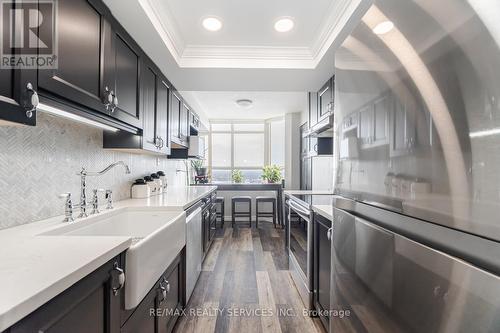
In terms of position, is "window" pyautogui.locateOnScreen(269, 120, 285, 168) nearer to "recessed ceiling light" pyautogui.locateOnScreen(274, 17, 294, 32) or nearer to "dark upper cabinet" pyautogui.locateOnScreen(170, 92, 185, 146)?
"dark upper cabinet" pyautogui.locateOnScreen(170, 92, 185, 146)

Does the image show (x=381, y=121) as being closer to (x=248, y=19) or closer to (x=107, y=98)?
(x=107, y=98)

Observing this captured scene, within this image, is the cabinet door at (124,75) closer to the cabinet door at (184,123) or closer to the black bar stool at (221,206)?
the cabinet door at (184,123)

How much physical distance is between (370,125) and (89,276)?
98cm

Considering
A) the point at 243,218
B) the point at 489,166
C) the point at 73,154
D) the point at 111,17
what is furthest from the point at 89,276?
the point at 243,218

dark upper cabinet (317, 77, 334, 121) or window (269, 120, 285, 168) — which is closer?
dark upper cabinet (317, 77, 334, 121)

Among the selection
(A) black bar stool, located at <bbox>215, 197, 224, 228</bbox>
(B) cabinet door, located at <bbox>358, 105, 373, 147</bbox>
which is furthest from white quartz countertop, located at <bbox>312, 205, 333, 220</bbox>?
(A) black bar stool, located at <bbox>215, 197, 224, 228</bbox>

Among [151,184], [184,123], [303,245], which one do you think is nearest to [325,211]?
[303,245]

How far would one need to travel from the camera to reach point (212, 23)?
72.8 inches

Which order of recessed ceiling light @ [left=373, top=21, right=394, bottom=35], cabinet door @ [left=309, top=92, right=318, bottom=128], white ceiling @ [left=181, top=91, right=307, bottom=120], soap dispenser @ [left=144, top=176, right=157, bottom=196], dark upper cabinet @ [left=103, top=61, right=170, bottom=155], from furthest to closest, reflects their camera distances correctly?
white ceiling @ [left=181, top=91, right=307, bottom=120]
cabinet door @ [left=309, top=92, right=318, bottom=128]
soap dispenser @ [left=144, top=176, right=157, bottom=196]
dark upper cabinet @ [left=103, top=61, right=170, bottom=155]
recessed ceiling light @ [left=373, top=21, right=394, bottom=35]

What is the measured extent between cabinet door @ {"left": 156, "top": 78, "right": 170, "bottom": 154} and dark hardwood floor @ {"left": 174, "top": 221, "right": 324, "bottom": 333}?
1.52 meters

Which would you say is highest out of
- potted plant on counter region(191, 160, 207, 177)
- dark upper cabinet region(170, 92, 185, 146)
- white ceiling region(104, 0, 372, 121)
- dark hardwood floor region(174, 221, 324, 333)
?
white ceiling region(104, 0, 372, 121)

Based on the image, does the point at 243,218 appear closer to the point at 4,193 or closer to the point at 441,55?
the point at 4,193

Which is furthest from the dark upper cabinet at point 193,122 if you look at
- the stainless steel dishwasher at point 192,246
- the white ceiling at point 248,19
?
the stainless steel dishwasher at point 192,246

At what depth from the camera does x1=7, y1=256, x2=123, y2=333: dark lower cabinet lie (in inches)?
21.1
